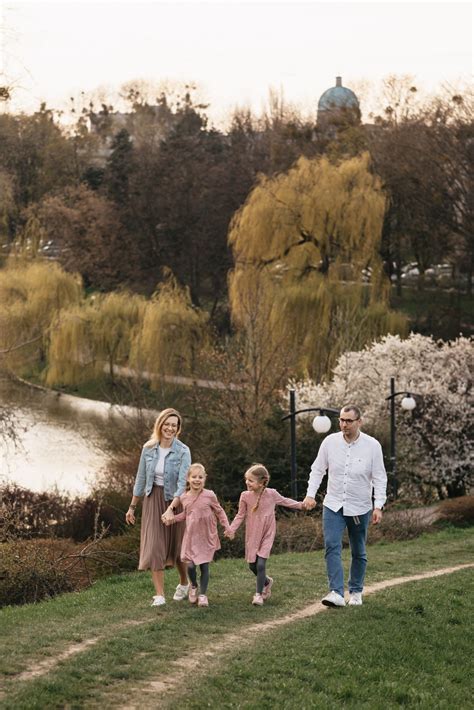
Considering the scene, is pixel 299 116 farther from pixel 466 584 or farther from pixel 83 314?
pixel 466 584

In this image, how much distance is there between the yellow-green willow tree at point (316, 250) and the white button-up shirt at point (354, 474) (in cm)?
3030

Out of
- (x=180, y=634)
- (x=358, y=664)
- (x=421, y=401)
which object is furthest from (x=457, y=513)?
(x=358, y=664)

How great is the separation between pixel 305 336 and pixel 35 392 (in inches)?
531

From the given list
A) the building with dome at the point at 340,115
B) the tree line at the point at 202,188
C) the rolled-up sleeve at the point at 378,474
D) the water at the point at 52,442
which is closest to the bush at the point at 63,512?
the water at the point at 52,442

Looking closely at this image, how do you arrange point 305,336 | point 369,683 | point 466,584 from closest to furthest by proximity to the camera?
point 369,683 → point 466,584 → point 305,336

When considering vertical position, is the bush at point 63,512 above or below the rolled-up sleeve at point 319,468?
below

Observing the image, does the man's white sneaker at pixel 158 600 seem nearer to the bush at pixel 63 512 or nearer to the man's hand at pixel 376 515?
the man's hand at pixel 376 515

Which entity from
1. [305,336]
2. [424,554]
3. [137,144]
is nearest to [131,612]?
[424,554]

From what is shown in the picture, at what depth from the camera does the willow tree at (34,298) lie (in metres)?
48.1

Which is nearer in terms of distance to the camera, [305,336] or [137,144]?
[305,336]

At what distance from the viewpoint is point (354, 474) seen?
10867 mm

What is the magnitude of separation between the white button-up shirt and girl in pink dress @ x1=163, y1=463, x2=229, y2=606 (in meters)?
1.08

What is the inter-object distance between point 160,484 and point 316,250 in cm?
3346

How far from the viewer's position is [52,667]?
9023 mm
